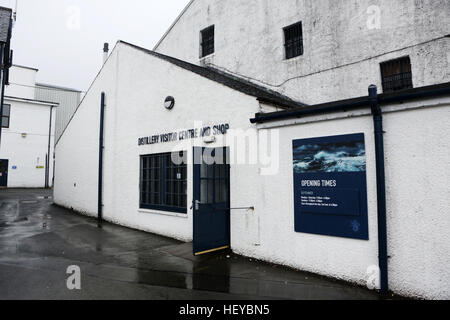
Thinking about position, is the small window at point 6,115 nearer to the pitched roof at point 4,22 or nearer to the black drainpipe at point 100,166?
the pitched roof at point 4,22

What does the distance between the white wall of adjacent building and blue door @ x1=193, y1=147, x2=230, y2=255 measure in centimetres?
2574

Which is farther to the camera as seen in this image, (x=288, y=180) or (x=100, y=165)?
(x=100, y=165)

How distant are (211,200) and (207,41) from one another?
10452 mm

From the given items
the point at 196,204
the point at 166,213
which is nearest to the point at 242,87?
the point at 196,204

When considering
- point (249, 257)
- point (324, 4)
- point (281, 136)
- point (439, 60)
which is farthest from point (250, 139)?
point (324, 4)

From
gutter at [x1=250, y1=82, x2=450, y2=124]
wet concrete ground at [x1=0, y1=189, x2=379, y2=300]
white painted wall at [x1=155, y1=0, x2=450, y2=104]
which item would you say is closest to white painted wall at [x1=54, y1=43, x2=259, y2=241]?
gutter at [x1=250, y1=82, x2=450, y2=124]

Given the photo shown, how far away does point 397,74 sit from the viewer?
945cm

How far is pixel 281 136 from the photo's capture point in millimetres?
6141

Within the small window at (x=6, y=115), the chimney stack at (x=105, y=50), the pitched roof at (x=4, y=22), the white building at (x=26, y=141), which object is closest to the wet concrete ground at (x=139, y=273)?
the pitched roof at (x=4, y=22)

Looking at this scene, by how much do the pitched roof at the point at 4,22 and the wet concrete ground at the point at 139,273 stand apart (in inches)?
265

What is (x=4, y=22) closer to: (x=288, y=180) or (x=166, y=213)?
(x=166, y=213)
